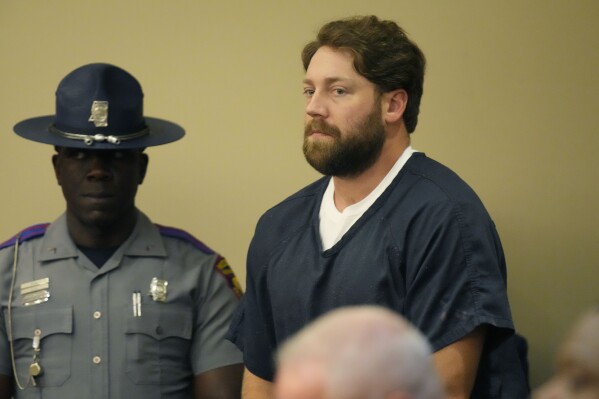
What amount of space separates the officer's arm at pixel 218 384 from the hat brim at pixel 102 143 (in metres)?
0.67

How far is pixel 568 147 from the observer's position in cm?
342

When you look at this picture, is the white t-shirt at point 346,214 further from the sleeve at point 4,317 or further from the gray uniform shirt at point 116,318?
the sleeve at point 4,317

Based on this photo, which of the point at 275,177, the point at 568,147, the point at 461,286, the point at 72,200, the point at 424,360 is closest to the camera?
the point at 424,360

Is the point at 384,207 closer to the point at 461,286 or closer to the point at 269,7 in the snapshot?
the point at 461,286

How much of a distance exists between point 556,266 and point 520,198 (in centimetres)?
23

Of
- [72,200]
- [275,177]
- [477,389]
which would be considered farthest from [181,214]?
[477,389]

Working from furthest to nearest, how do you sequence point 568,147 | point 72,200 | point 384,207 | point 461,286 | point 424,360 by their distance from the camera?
point 568,147 → point 72,200 → point 384,207 → point 461,286 → point 424,360

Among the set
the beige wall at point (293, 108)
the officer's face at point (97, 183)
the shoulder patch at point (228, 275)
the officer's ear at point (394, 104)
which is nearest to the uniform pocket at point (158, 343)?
the shoulder patch at point (228, 275)

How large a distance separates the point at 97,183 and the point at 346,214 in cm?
84

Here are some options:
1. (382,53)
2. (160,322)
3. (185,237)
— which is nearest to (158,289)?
(160,322)

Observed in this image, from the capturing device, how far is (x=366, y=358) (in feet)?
4.19

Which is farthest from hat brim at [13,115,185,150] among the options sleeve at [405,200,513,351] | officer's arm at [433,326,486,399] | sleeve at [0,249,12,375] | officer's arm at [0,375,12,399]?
officer's arm at [433,326,486,399]

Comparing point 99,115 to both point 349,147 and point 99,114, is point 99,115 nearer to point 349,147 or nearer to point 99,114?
point 99,114

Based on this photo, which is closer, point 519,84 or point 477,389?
point 477,389
